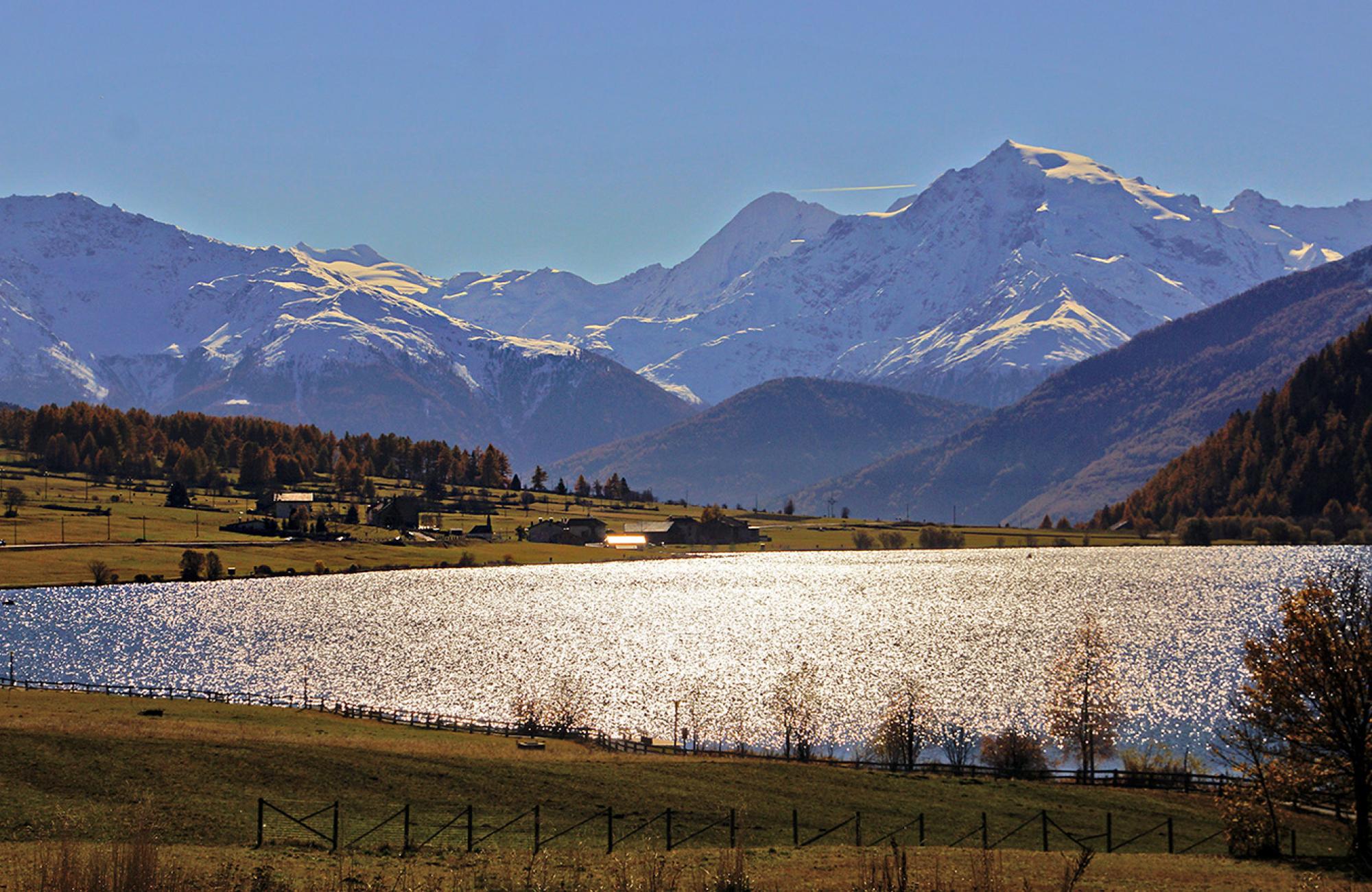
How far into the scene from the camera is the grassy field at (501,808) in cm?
3762

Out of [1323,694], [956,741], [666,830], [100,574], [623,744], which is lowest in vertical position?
[956,741]

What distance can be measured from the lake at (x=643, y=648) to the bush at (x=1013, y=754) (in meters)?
15.1

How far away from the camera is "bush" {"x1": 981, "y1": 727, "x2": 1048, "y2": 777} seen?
244 feet

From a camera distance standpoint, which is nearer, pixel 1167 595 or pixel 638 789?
pixel 638 789

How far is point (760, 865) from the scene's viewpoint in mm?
40375

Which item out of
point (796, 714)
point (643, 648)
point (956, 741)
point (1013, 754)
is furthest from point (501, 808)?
point (643, 648)

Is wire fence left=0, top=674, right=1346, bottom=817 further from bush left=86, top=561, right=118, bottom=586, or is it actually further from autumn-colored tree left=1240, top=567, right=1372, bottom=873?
bush left=86, top=561, right=118, bottom=586

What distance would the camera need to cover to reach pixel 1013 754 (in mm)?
75875

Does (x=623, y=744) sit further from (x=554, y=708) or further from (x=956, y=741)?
(x=956, y=741)

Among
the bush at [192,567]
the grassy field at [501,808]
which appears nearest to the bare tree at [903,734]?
the grassy field at [501,808]

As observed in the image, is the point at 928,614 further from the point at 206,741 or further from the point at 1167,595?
the point at 206,741

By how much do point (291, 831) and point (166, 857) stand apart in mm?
8050

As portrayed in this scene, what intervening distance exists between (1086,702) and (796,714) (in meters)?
21.1

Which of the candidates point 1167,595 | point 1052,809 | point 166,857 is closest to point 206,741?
point 166,857
